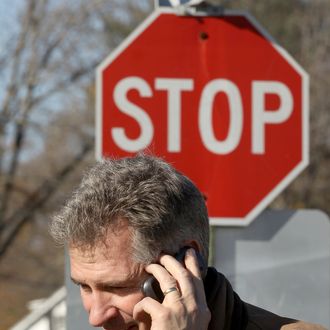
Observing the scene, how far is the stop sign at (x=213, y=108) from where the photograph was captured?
4.36m

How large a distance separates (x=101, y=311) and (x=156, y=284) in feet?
0.55

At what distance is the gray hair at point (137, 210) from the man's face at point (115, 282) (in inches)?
1.0

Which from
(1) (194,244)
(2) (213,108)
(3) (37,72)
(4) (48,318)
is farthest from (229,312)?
(3) (37,72)

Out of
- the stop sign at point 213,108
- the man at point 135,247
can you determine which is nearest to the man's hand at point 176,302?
the man at point 135,247

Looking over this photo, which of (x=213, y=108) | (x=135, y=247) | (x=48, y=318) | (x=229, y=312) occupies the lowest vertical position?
(x=48, y=318)

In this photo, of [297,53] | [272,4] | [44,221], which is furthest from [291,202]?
[44,221]

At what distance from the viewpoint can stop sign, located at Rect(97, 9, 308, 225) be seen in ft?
14.3

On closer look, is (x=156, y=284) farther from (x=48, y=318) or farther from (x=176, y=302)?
(x=48, y=318)

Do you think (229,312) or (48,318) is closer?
(229,312)

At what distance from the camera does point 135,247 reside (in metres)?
2.87

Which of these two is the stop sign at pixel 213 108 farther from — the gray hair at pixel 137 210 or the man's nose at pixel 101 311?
the man's nose at pixel 101 311

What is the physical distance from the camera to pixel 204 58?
448 cm

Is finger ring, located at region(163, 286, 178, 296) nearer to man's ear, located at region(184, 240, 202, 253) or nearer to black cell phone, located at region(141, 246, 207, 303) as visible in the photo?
black cell phone, located at region(141, 246, 207, 303)

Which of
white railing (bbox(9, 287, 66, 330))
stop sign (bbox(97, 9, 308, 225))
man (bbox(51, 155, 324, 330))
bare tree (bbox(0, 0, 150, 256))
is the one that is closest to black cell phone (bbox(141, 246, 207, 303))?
man (bbox(51, 155, 324, 330))
